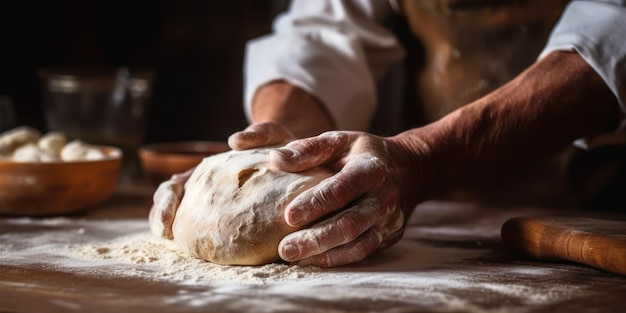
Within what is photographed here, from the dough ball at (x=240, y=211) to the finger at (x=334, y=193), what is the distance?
37mm

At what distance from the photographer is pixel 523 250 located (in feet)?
4.25

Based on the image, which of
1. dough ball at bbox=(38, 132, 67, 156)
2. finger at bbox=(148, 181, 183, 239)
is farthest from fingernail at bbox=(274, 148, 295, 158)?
dough ball at bbox=(38, 132, 67, 156)

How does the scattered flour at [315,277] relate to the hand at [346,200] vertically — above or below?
below

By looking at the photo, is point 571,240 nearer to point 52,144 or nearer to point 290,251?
point 290,251

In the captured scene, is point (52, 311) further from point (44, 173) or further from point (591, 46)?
point (591, 46)

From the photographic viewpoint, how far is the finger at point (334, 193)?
45.0 inches

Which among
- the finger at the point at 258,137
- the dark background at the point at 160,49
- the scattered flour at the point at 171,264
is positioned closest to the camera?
the scattered flour at the point at 171,264

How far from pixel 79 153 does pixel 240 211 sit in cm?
74

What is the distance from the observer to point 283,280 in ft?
3.64

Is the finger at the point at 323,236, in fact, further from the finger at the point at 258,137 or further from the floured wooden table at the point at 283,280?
the finger at the point at 258,137

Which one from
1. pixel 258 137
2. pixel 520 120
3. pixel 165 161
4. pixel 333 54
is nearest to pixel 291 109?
pixel 333 54

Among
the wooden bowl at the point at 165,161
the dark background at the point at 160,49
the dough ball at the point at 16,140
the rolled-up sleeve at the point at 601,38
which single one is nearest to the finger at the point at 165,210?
the wooden bowl at the point at 165,161

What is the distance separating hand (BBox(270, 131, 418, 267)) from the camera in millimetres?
1143

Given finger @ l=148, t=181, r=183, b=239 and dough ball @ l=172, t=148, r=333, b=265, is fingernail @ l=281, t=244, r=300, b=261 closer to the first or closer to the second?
dough ball @ l=172, t=148, r=333, b=265
